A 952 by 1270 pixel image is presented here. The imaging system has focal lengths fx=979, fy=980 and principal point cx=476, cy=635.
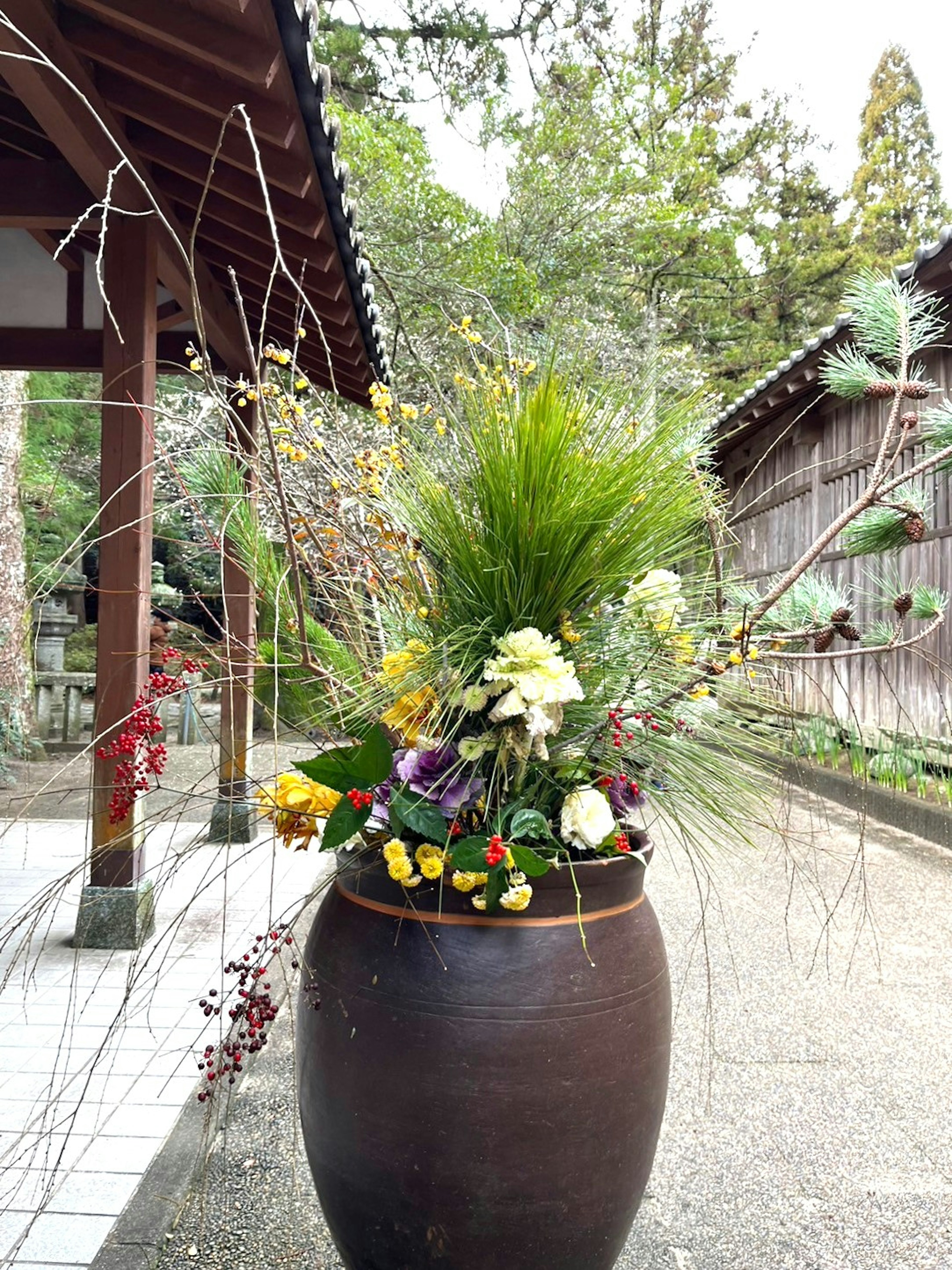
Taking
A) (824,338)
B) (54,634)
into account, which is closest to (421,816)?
(824,338)

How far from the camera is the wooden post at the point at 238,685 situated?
1503 mm

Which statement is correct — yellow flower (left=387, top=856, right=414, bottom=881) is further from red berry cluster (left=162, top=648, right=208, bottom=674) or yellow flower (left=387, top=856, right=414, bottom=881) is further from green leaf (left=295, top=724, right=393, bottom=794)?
red berry cluster (left=162, top=648, right=208, bottom=674)

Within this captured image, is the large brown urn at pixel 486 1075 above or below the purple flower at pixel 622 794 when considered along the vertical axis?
below

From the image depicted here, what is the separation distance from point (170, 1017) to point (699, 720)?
218cm

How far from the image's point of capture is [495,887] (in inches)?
54.9

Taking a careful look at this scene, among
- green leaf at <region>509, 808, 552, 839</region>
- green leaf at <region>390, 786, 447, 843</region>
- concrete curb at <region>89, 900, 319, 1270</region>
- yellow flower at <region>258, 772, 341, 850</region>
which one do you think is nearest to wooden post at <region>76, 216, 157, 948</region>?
concrete curb at <region>89, 900, 319, 1270</region>

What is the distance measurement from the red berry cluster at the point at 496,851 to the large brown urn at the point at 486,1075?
0.12 meters

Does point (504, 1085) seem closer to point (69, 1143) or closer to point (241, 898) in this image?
point (69, 1143)

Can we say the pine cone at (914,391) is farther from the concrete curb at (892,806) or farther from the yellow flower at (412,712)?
the concrete curb at (892,806)

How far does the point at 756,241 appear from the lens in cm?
1789

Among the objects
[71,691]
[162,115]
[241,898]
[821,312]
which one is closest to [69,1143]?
[241,898]

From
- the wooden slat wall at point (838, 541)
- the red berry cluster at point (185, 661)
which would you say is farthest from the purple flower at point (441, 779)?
the wooden slat wall at point (838, 541)

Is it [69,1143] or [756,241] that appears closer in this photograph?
[69,1143]

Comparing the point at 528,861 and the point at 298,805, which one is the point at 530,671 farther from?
the point at 298,805
